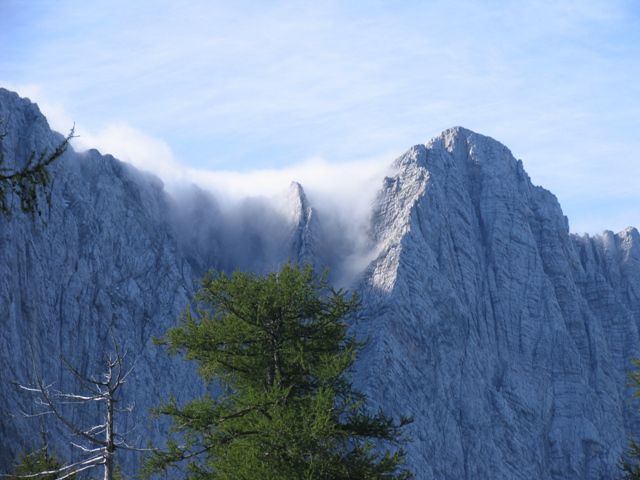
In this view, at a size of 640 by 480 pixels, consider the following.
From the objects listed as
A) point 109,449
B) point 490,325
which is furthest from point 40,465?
point 490,325

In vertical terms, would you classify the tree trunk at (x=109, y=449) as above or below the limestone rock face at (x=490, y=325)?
below

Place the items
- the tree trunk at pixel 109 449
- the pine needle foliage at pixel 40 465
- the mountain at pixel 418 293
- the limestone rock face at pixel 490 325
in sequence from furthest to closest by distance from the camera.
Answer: the limestone rock face at pixel 490 325
the mountain at pixel 418 293
the pine needle foliage at pixel 40 465
the tree trunk at pixel 109 449

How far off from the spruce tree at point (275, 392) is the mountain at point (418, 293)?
5967cm

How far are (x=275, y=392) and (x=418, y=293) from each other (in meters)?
83.9

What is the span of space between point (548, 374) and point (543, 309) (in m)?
8.42

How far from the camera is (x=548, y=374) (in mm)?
110250

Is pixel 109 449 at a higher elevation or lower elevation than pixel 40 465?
lower

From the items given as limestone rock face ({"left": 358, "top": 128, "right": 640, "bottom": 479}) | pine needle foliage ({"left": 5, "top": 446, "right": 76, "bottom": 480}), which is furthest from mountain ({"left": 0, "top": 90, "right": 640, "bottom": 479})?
pine needle foliage ({"left": 5, "top": 446, "right": 76, "bottom": 480})

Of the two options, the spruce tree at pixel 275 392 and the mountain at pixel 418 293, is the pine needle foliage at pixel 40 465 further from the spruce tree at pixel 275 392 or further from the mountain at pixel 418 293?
the mountain at pixel 418 293

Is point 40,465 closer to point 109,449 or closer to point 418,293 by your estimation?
point 109,449

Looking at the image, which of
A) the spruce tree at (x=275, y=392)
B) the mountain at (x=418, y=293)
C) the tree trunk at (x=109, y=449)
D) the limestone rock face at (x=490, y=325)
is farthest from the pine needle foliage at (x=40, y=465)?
the limestone rock face at (x=490, y=325)

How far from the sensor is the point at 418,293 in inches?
3991

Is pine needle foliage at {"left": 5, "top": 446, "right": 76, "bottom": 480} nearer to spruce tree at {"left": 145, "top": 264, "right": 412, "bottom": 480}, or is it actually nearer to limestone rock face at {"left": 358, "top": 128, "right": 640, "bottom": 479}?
spruce tree at {"left": 145, "top": 264, "right": 412, "bottom": 480}

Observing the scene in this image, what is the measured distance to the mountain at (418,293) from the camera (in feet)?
282
